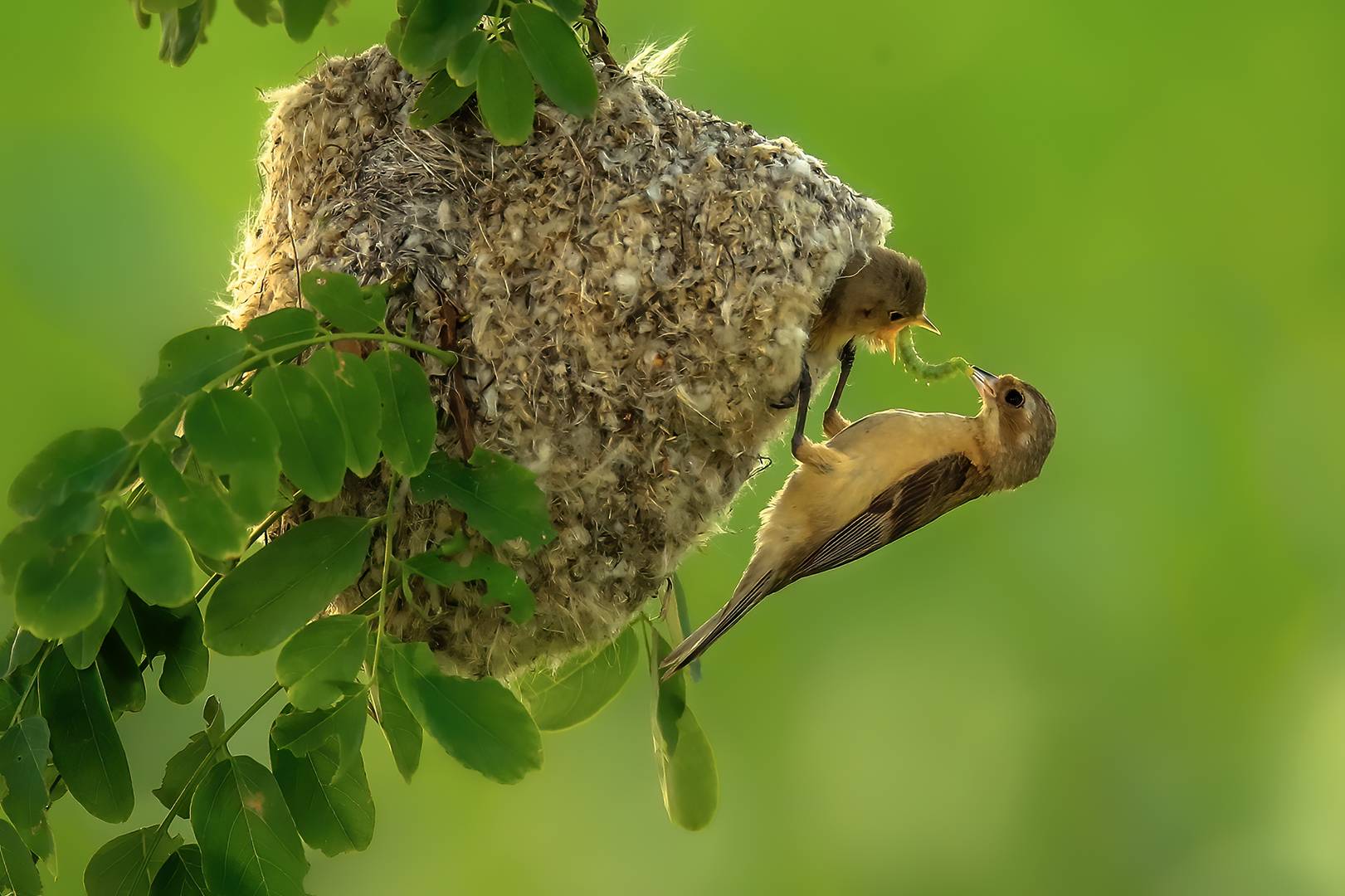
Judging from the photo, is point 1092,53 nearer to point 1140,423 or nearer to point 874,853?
point 1140,423

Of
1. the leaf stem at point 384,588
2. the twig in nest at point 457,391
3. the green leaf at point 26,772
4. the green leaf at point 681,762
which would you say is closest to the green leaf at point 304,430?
the leaf stem at point 384,588

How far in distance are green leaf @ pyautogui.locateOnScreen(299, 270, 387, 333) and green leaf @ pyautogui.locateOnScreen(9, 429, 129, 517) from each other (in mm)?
363

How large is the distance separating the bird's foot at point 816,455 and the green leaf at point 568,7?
1.09m

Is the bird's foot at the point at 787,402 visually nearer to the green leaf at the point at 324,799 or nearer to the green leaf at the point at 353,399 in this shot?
the green leaf at the point at 353,399

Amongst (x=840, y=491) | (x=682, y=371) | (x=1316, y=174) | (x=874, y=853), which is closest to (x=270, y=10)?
(x=682, y=371)

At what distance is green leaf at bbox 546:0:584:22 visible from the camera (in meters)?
2.10

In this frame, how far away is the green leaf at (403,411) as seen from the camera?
1.87 m

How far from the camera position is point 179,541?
64.0 inches

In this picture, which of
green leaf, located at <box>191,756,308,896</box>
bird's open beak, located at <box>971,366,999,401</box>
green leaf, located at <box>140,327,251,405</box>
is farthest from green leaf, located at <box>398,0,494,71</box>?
bird's open beak, located at <box>971,366,999,401</box>

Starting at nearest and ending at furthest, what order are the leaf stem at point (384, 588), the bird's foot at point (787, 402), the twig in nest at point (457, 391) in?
the leaf stem at point (384, 588) < the twig in nest at point (457, 391) < the bird's foot at point (787, 402)

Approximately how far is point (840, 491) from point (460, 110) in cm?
111

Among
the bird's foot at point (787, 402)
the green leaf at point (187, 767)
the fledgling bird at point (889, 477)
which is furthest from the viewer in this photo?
the fledgling bird at point (889, 477)

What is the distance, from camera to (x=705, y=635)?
2.55 meters

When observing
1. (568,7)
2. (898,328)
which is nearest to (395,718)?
(568,7)
